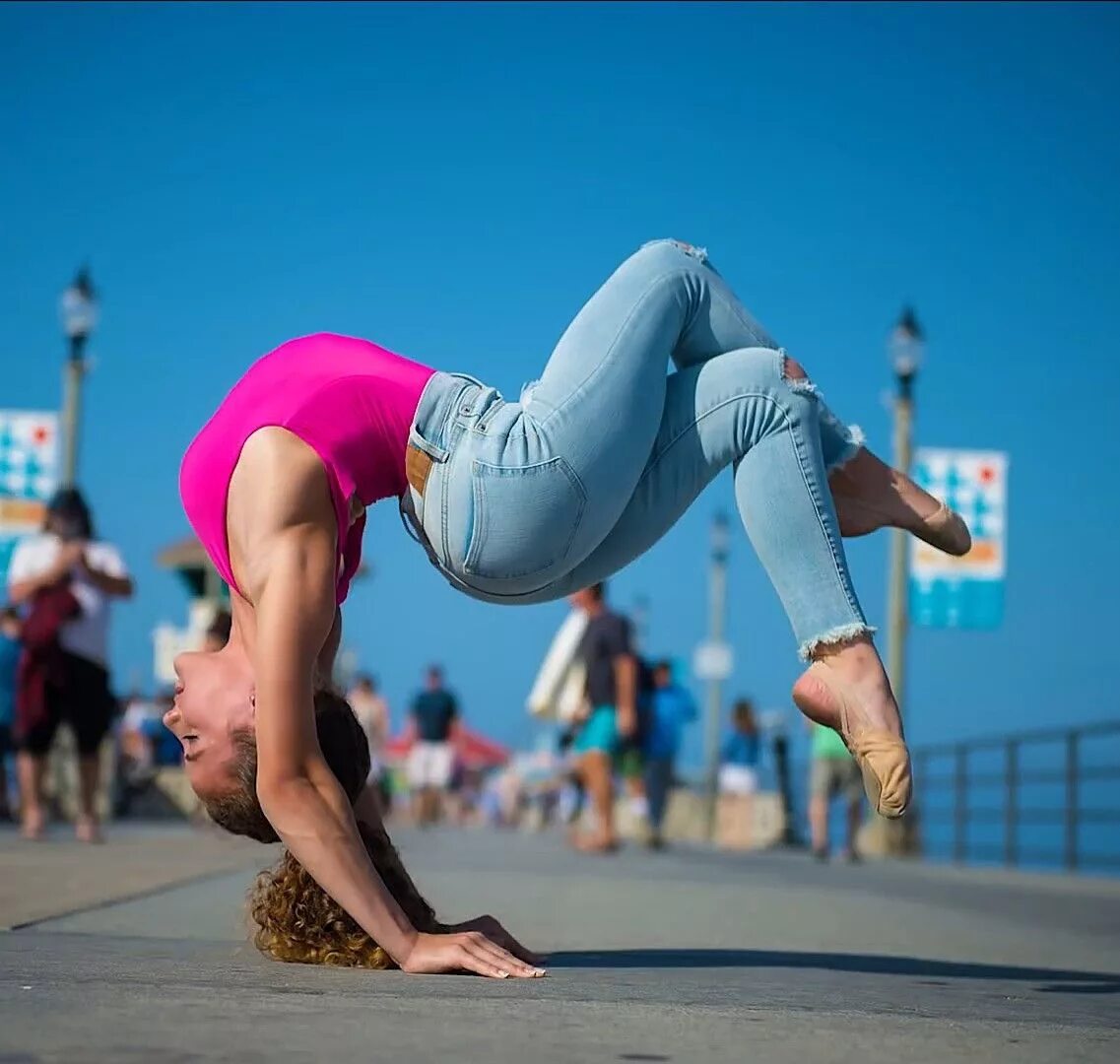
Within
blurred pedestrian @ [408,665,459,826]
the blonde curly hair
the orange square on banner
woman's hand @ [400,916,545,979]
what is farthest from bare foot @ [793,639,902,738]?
blurred pedestrian @ [408,665,459,826]

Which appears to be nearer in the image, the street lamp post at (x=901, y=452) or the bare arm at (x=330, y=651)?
the bare arm at (x=330, y=651)

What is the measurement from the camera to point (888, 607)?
69.1 ft

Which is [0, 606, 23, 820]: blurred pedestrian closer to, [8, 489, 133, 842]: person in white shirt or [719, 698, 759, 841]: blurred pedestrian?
[8, 489, 133, 842]: person in white shirt

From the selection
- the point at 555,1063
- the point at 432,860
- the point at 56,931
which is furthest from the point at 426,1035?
the point at 432,860

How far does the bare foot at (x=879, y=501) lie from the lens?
4.34 m

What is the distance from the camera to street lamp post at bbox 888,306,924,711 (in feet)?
67.9

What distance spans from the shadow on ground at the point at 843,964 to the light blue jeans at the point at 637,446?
0.98 meters

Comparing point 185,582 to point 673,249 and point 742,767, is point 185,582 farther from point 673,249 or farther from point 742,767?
point 673,249

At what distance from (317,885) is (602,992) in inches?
32.9

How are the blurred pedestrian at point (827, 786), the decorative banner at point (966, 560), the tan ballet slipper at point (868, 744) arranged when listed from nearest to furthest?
1. the tan ballet slipper at point (868, 744)
2. the blurred pedestrian at point (827, 786)
3. the decorative banner at point (966, 560)

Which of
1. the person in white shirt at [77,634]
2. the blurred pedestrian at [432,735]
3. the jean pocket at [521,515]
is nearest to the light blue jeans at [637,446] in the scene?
the jean pocket at [521,515]

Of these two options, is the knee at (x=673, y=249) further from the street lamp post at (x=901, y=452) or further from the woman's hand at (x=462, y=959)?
the street lamp post at (x=901, y=452)

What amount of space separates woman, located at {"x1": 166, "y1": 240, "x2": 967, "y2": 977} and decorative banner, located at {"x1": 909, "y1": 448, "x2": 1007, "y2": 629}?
50.0ft

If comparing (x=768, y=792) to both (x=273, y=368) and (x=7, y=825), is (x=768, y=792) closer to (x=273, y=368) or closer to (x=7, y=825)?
(x=7, y=825)
